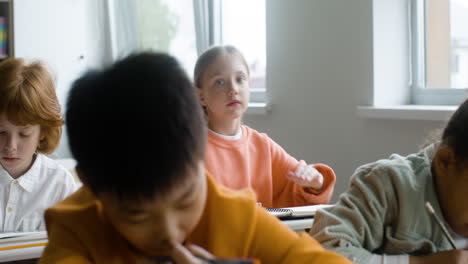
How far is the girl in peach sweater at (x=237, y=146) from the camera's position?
232 centimetres

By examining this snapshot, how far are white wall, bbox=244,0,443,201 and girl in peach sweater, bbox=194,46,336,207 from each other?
105 cm

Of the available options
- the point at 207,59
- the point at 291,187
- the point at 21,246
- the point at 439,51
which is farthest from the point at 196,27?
the point at 21,246

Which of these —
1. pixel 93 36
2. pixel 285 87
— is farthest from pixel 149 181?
pixel 93 36

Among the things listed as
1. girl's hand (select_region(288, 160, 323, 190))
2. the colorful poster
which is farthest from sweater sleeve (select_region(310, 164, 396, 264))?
the colorful poster

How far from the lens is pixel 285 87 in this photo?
13.1ft

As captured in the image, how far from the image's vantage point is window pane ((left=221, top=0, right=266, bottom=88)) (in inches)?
187

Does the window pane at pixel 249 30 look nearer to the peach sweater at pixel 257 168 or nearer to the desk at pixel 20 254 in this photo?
the peach sweater at pixel 257 168

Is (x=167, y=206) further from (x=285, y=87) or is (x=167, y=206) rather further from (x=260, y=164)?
(x=285, y=87)

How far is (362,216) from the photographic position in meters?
1.29

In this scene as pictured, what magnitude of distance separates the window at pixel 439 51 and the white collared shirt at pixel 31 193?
2.09 metres

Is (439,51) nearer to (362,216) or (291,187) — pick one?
(291,187)

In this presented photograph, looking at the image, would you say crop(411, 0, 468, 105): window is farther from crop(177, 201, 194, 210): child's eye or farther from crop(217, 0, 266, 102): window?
crop(177, 201, 194, 210): child's eye

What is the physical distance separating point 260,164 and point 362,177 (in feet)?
3.46

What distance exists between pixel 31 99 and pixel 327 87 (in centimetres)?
204
